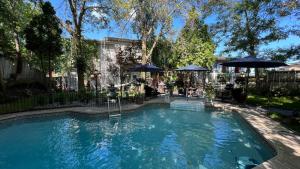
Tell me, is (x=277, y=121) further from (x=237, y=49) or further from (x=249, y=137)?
(x=237, y=49)

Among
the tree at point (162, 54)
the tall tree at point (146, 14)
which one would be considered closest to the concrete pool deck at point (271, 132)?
the tall tree at point (146, 14)

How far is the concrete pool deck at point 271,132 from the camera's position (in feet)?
16.0

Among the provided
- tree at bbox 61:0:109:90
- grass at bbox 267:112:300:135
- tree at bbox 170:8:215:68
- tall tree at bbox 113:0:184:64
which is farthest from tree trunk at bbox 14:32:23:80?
grass at bbox 267:112:300:135

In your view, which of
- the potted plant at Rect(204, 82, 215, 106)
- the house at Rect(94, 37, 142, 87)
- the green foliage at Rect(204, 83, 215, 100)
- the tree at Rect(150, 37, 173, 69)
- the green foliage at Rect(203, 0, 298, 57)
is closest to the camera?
the potted plant at Rect(204, 82, 215, 106)

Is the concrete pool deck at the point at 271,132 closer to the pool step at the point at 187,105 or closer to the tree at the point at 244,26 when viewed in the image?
the pool step at the point at 187,105

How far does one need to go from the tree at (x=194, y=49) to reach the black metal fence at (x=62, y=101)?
901 centimetres

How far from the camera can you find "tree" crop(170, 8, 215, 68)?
21719 mm

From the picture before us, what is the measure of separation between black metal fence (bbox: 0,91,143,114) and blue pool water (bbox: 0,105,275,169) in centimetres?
123

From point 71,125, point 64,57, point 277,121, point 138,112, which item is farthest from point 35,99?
point 64,57

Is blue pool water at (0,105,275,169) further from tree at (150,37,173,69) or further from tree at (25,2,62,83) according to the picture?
tree at (150,37,173,69)

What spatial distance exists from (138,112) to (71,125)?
12.1 feet

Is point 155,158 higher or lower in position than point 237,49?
lower

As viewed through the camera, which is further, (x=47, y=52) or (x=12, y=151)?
(x=47, y=52)

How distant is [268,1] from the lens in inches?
452
